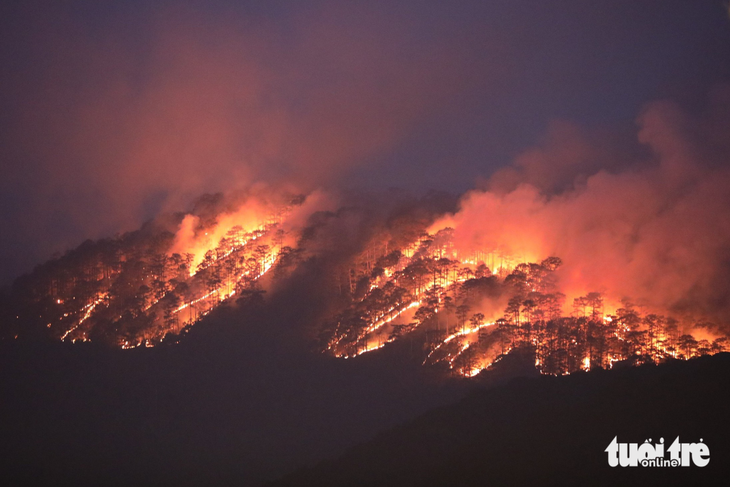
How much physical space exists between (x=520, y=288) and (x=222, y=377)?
36492 mm

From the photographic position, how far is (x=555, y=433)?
53.9 metres

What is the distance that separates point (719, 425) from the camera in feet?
159

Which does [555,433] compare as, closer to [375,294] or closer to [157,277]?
[375,294]

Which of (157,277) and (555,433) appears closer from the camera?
(555,433)

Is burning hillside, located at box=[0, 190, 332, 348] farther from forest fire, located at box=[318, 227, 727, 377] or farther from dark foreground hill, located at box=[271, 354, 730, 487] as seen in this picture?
dark foreground hill, located at box=[271, 354, 730, 487]

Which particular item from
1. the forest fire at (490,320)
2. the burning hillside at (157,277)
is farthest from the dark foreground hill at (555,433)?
the burning hillside at (157,277)

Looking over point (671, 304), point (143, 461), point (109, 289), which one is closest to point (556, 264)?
point (671, 304)

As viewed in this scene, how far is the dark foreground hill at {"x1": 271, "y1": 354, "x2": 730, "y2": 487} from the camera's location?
47812 millimetres

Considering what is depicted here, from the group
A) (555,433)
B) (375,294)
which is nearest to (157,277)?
(375,294)

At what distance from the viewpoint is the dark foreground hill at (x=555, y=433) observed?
4781 centimetres

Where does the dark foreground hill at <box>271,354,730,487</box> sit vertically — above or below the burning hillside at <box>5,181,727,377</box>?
below

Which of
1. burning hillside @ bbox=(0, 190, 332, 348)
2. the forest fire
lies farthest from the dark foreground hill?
burning hillside @ bbox=(0, 190, 332, 348)

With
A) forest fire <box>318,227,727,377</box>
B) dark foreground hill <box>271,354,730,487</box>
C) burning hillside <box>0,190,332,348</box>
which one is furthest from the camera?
burning hillside <box>0,190,332,348</box>

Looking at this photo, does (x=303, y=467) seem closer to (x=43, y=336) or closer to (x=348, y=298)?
(x=348, y=298)
